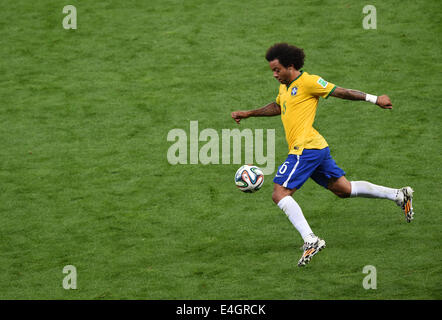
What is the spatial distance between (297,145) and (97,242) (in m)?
2.71

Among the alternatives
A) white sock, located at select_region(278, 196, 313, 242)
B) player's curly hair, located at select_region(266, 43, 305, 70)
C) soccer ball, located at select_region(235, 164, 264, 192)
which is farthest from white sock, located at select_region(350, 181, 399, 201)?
player's curly hair, located at select_region(266, 43, 305, 70)

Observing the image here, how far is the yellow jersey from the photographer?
304 inches

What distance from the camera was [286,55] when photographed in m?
7.71

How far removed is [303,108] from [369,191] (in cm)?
128

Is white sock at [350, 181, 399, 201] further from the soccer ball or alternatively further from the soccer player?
the soccer ball

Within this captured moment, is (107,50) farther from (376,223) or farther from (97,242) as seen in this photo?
(376,223)

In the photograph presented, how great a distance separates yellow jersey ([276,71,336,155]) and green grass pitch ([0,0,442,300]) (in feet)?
4.05

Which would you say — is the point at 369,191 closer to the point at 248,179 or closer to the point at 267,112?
the point at 248,179

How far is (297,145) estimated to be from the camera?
776cm

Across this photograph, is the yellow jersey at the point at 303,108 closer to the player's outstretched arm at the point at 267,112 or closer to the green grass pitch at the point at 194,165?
the player's outstretched arm at the point at 267,112

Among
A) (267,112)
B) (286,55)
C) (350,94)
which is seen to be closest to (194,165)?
(267,112)

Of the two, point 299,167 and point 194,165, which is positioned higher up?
point 194,165

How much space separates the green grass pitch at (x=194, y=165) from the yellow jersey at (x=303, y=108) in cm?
124

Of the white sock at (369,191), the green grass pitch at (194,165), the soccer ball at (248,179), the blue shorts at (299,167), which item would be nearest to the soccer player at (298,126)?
the blue shorts at (299,167)
